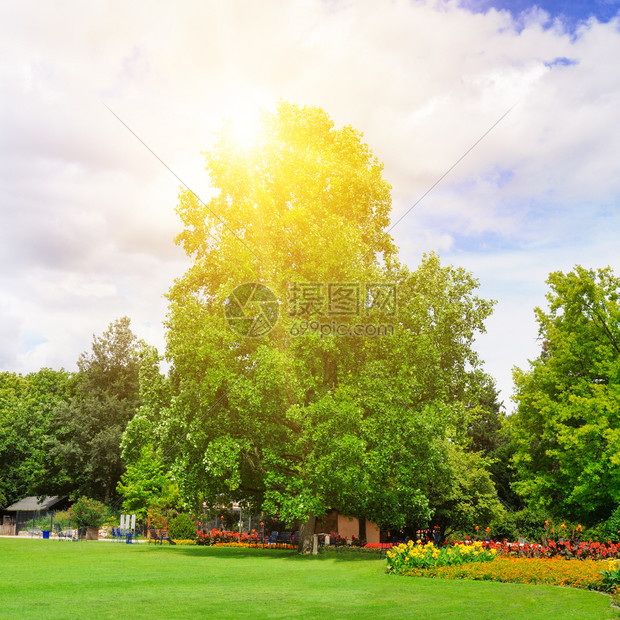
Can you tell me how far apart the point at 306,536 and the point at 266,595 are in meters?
15.6

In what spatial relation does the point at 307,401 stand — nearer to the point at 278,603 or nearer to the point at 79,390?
the point at 278,603

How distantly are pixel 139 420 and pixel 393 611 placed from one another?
21.3 m

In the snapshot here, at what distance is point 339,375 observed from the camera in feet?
91.8

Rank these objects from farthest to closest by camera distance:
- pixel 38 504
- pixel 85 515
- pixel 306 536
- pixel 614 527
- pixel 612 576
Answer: pixel 38 504 < pixel 85 515 < pixel 306 536 < pixel 614 527 < pixel 612 576

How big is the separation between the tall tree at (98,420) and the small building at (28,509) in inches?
98.7

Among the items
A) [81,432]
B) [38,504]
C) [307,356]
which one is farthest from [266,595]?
[38,504]

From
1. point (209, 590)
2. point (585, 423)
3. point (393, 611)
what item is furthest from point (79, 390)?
point (393, 611)

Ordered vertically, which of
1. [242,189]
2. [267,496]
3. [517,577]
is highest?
[242,189]

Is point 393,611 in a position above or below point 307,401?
below

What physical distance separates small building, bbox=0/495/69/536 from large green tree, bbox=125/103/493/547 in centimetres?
3787

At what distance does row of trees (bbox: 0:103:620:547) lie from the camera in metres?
25.5

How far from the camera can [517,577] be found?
56.3ft

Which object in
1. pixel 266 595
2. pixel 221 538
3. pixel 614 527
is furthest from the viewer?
pixel 221 538

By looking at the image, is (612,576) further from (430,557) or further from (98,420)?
(98,420)
